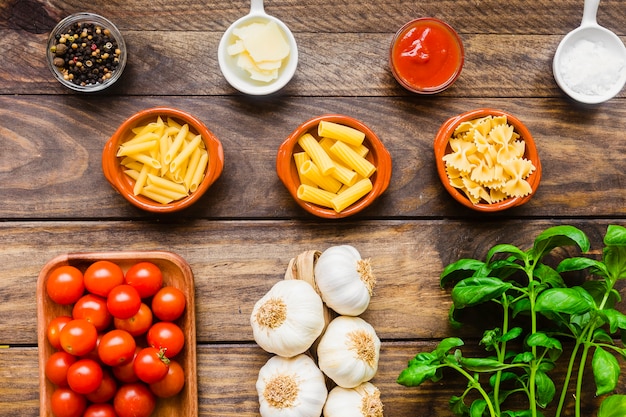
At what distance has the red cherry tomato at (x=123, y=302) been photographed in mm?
1468

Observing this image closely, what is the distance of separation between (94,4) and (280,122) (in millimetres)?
522

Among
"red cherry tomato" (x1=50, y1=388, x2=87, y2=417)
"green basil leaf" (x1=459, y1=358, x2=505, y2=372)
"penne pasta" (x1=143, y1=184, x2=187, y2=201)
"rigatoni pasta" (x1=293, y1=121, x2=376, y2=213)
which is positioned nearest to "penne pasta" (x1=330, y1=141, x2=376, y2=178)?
"rigatoni pasta" (x1=293, y1=121, x2=376, y2=213)

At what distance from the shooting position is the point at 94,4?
162cm

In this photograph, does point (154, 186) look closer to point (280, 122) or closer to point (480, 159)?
point (280, 122)

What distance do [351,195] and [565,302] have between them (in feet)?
1.67

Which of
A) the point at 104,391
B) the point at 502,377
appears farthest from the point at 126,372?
the point at 502,377

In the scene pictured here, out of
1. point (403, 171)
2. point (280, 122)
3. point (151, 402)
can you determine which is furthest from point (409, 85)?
point (151, 402)

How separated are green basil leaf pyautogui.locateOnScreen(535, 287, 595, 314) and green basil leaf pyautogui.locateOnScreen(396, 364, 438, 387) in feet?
0.87

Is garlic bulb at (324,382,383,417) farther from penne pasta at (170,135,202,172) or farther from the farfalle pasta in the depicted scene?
penne pasta at (170,135,202,172)

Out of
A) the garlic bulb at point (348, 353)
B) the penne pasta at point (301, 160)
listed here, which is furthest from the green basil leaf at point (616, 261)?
the penne pasta at point (301, 160)

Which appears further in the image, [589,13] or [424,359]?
[589,13]

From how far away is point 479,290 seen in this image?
1441 mm

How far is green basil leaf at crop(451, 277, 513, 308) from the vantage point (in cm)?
143

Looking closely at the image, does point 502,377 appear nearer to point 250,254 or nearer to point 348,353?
point 348,353
